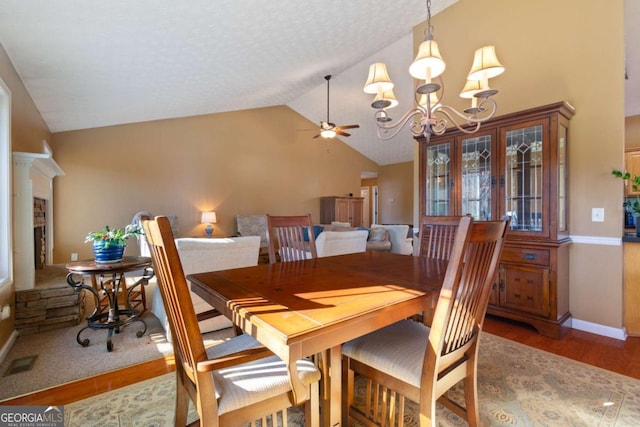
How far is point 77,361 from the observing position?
7.40 ft

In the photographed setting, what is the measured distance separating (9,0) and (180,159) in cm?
A: 420

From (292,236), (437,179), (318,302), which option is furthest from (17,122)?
(437,179)

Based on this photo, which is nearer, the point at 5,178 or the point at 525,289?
the point at 5,178

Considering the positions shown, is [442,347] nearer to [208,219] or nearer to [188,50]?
[188,50]

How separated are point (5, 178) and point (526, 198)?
180 inches

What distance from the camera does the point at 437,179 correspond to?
345cm

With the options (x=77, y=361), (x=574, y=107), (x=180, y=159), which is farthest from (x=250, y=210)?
(x=574, y=107)

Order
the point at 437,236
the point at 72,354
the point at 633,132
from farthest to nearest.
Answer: the point at 633,132 → the point at 72,354 → the point at 437,236

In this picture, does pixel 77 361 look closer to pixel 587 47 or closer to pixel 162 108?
pixel 162 108

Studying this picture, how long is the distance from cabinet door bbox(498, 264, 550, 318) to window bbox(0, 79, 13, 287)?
14.4 feet

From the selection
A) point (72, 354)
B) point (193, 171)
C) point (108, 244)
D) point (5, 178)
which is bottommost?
point (72, 354)

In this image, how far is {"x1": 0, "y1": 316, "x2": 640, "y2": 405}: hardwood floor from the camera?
1839mm

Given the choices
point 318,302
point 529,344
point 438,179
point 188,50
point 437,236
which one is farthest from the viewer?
point 438,179

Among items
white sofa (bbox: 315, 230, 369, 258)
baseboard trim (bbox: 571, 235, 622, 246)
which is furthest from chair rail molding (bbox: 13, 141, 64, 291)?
baseboard trim (bbox: 571, 235, 622, 246)
